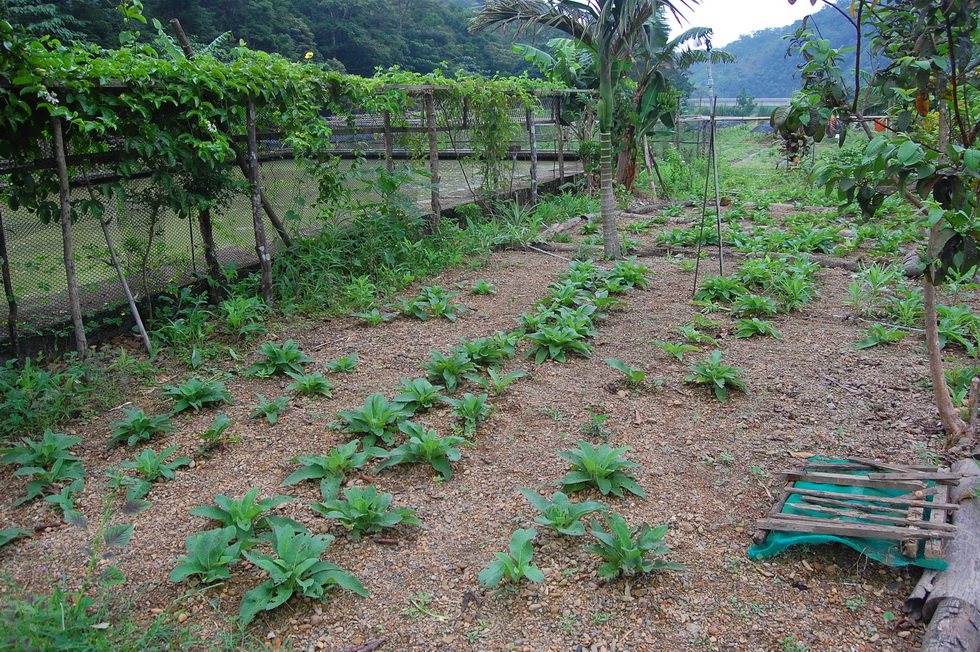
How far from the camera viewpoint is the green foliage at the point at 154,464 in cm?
333

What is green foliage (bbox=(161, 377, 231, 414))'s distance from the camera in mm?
4078

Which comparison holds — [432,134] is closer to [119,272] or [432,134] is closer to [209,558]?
[119,272]

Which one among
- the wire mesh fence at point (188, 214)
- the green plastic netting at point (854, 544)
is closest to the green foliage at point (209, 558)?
the green plastic netting at point (854, 544)

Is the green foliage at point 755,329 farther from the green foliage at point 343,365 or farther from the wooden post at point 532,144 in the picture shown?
the wooden post at point 532,144

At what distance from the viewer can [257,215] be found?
5.77m

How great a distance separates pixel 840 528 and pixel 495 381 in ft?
6.90

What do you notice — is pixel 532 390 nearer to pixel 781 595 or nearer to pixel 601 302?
pixel 601 302

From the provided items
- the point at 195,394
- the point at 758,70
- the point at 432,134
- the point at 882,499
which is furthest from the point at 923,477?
the point at 758,70

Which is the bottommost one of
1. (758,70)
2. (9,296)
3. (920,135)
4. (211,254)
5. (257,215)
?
(9,296)

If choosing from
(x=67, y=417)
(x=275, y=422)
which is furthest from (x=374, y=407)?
(x=67, y=417)

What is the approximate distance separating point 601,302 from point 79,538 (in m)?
4.05

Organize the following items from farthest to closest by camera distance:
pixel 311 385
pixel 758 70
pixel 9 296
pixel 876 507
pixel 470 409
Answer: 1. pixel 758 70
2. pixel 9 296
3. pixel 311 385
4. pixel 470 409
5. pixel 876 507

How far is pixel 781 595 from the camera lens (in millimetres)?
2467

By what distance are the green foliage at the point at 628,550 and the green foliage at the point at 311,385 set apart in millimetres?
2227
